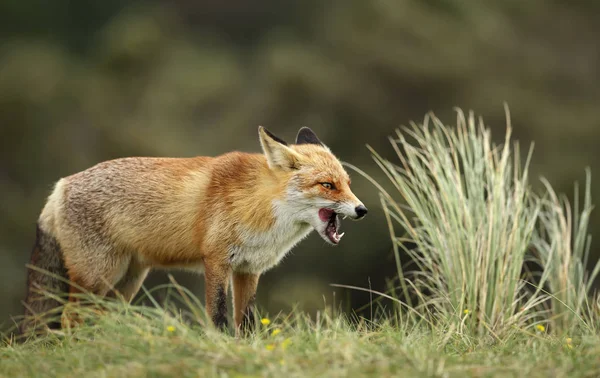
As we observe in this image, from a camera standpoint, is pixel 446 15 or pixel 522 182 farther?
pixel 446 15

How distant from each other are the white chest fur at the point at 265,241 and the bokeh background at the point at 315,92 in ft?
30.3

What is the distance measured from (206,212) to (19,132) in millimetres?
13355

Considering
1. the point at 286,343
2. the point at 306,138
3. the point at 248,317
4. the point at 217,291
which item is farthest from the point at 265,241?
the point at 286,343

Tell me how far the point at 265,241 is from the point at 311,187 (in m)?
0.48

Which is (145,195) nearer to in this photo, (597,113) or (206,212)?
(206,212)

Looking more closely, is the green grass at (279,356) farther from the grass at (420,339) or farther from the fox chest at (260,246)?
the fox chest at (260,246)

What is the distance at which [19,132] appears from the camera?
57.4 feet

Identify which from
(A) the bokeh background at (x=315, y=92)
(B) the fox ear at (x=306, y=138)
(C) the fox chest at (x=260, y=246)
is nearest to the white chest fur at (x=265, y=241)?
(C) the fox chest at (x=260, y=246)

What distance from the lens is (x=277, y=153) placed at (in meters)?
5.25

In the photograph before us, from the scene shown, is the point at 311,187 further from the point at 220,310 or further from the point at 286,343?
the point at 286,343

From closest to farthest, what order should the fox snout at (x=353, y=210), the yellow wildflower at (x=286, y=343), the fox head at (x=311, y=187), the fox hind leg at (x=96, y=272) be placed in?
the yellow wildflower at (x=286, y=343) → the fox snout at (x=353, y=210) → the fox head at (x=311, y=187) → the fox hind leg at (x=96, y=272)

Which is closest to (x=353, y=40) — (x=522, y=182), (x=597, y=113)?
(x=597, y=113)

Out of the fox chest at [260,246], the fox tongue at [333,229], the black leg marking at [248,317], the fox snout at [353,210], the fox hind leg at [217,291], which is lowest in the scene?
the black leg marking at [248,317]

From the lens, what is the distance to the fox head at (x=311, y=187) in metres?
5.11
